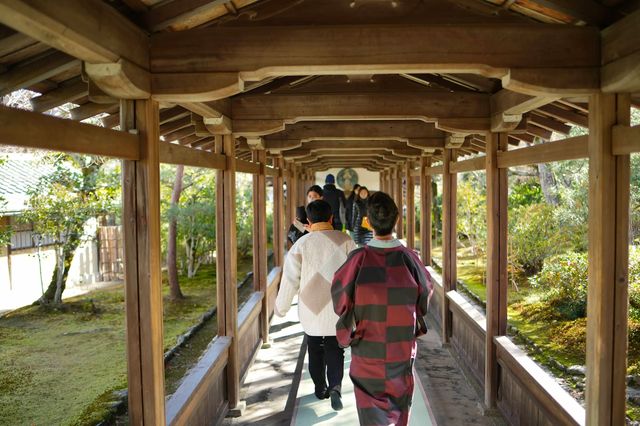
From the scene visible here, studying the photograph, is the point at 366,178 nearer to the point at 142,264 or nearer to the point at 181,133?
the point at 181,133

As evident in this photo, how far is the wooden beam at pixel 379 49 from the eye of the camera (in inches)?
117

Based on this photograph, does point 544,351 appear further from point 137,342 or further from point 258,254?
point 137,342

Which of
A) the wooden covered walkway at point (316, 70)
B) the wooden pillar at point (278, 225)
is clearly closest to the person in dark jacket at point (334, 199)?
the wooden pillar at point (278, 225)

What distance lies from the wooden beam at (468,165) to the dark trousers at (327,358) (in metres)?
2.44

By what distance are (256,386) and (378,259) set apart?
348 cm

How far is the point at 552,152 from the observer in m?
3.52

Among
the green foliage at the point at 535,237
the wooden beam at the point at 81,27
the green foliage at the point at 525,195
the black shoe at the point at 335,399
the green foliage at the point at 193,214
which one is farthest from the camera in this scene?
the green foliage at the point at 525,195

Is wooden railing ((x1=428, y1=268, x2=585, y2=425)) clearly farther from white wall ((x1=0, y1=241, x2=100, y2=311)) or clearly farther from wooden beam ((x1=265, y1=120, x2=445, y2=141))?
white wall ((x1=0, y1=241, x2=100, y2=311))

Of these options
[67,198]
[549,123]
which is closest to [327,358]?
[549,123]

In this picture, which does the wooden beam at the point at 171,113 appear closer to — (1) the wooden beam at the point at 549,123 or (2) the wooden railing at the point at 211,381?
(2) the wooden railing at the point at 211,381

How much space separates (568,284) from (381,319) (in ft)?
18.2

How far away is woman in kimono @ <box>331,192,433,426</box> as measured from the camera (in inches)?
108

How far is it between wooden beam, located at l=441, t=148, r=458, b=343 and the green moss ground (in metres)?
3.25

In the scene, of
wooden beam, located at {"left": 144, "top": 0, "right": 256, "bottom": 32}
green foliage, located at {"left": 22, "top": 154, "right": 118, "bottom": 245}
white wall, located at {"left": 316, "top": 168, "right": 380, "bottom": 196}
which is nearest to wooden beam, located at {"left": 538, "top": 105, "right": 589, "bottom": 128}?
wooden beam, located at {"left": 144, "top": 0, "right": 256, "bottom": 32}
